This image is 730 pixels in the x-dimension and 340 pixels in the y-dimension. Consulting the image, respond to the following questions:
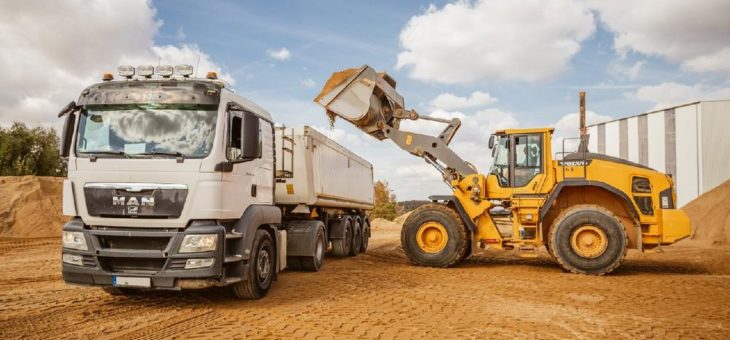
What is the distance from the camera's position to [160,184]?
6754mm

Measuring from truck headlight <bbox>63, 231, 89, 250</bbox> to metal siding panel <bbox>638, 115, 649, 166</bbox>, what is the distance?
31.7 m

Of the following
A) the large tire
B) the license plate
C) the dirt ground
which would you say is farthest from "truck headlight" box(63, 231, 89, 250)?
the large tire

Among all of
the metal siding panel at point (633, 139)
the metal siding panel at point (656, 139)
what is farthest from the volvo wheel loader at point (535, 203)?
the metal siding panel at point (633, 139)

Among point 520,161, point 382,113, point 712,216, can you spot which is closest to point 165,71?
point 382,113

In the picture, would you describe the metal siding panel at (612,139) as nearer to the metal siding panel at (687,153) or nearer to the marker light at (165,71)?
the metal siding panel at (687,153)

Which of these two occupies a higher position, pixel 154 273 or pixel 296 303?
pixel 154 273

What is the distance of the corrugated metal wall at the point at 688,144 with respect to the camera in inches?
1117

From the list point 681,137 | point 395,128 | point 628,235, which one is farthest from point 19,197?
point 681,137

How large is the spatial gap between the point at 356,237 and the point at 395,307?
8.53 m

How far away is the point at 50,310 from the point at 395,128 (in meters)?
8.64

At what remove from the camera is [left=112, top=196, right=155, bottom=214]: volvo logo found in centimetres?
675

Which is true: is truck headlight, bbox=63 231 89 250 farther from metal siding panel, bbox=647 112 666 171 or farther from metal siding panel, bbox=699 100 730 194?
metal siding panel, bbox=647 112 666 171

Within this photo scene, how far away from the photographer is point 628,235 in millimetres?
11953

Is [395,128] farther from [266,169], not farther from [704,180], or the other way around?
[704,180]
